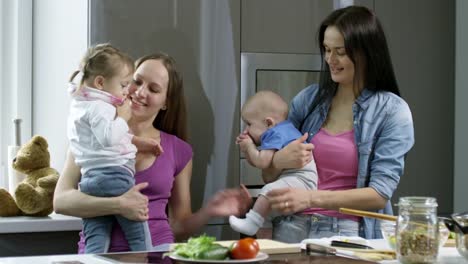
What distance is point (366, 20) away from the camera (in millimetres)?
2967

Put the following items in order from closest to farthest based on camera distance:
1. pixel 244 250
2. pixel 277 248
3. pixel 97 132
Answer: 1. pixel 244 250
2. pixel 277 248
3. pixel 97 132

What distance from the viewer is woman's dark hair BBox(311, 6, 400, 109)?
292cm

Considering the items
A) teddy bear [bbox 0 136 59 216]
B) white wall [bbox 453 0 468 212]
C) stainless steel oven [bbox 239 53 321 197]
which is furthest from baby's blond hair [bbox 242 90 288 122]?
white wall [bbox 453 0 468 212]

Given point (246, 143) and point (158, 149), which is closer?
point (158, 149)

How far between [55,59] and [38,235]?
2.52 feet

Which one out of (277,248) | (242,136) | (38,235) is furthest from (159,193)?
(277,248)

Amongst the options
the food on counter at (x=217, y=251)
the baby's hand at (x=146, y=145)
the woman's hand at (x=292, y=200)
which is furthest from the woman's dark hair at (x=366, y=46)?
the food on counter at (x=217, y=251)

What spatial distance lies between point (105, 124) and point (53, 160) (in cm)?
88

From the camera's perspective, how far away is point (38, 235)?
3039mm

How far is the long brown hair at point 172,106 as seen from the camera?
9.82 feet

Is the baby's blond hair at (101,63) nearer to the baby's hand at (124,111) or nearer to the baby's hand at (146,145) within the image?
the baby's hand at (124,111)

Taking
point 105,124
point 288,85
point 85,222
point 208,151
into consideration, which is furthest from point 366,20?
point 85,222

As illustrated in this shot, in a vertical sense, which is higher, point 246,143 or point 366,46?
point 366,46

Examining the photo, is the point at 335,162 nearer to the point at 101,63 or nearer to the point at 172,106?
the point at 172,106
